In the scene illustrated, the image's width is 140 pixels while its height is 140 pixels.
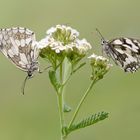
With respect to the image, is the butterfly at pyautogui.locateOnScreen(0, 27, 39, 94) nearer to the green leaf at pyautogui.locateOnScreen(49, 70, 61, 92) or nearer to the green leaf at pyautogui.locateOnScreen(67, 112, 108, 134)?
the green leaf at pyautogui.locateOnScreen(49, 70, 61, 92)

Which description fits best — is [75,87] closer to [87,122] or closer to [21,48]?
[21,48]

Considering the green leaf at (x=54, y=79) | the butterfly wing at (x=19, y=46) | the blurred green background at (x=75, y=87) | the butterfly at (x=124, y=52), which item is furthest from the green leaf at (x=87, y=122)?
the blurred green background at (x=75, y=87)

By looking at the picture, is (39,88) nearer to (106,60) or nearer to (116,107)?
(116,107)

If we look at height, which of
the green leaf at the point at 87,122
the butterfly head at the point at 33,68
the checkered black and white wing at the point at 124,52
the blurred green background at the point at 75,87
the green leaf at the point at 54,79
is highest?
the blurred green background at the point at 75,87

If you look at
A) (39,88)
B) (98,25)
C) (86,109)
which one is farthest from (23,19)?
(86,109)

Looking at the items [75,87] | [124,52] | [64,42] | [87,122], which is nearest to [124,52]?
[124,52]

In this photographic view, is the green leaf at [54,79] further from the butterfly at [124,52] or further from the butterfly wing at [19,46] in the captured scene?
the butterfly at [124,52]
